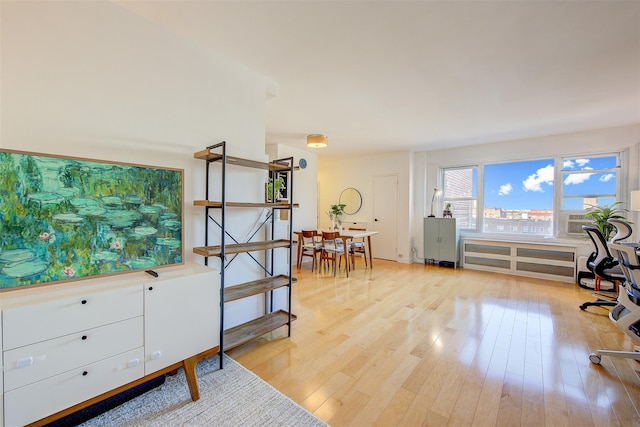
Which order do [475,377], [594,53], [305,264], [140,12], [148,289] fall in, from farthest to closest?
[305,264] < [594,53] < [475,377] < [140,12] < [148,289]

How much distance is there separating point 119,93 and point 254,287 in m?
1.69

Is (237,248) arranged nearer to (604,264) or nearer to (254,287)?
(254,287)

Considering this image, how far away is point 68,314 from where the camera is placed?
1.23 metres

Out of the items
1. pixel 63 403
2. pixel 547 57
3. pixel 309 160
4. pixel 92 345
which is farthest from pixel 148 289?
pixel 309 160

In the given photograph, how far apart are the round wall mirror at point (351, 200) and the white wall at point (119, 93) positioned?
14.4 ft

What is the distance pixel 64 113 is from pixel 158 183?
1.94ft

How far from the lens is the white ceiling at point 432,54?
170 centimetres

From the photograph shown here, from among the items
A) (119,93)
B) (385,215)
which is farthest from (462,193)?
(119,93)

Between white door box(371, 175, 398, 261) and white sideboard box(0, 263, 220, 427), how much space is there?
16.0 feet

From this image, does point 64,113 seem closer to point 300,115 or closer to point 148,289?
point 148,289

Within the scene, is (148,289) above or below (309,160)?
below

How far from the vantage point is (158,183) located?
183 centimetres

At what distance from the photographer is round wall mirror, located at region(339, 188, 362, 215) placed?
6.53 metres

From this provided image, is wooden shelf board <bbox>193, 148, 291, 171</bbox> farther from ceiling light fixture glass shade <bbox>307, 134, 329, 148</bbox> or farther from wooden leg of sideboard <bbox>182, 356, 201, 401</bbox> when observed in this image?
ceiling light fixture glass shade <bbox>307, 134, 329, 148</bbox>
